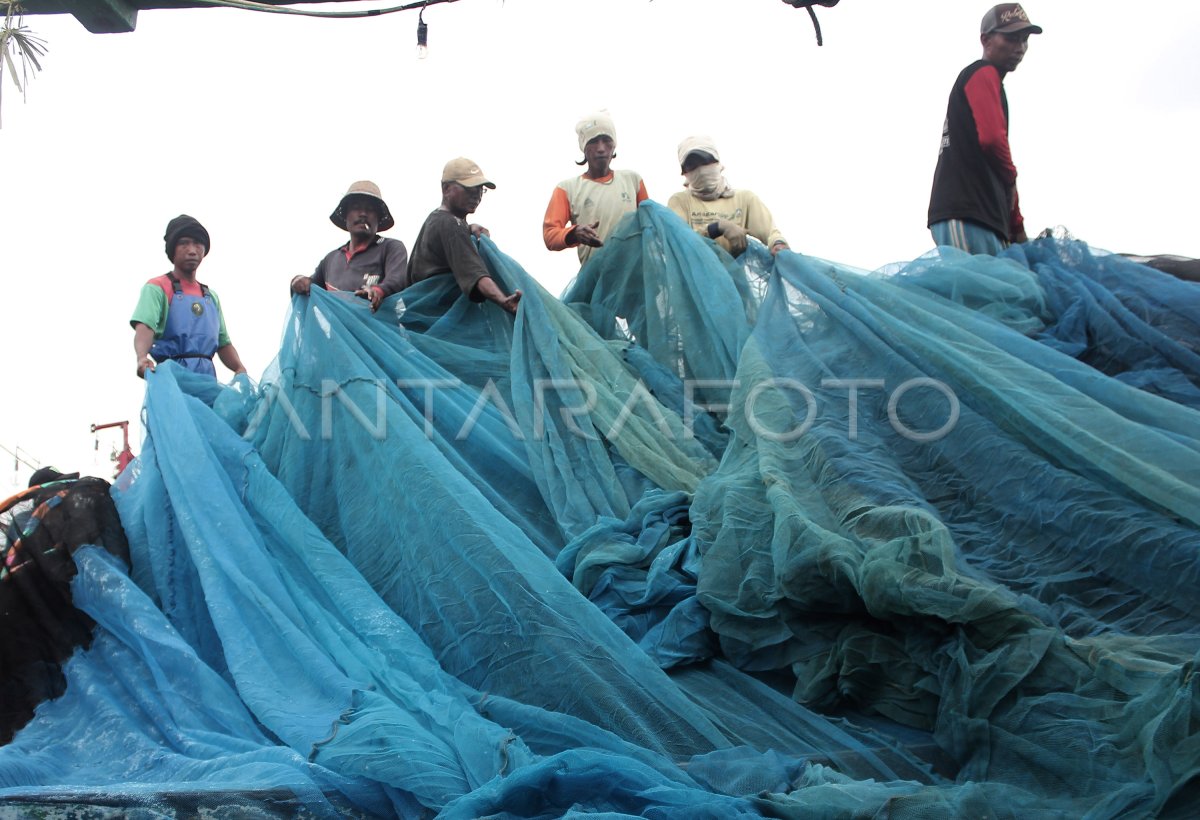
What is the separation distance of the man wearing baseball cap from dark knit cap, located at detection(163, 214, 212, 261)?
146 inches

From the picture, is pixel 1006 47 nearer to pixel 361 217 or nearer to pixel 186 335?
pixel 361 217

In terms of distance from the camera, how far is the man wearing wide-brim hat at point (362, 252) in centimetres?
567

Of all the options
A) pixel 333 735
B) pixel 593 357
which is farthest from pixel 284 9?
pixel 333 735

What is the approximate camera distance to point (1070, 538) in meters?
3.17

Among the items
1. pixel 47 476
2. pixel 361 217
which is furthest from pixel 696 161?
pixel 47 476

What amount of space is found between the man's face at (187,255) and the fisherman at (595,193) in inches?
69.6

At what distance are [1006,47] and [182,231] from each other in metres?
4.20

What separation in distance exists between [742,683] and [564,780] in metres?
0.93

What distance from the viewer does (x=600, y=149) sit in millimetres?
5926

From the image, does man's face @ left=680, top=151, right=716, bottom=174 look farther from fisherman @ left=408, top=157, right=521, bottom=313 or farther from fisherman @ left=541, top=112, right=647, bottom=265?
fisherman @ left=408, top=157, right=521, bottom=313

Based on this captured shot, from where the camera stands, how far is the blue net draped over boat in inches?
103

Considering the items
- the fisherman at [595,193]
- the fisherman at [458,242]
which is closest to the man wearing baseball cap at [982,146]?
the fisherman at [595,193]

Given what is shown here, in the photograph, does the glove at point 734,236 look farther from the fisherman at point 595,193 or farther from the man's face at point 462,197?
the man's face at point 462,197

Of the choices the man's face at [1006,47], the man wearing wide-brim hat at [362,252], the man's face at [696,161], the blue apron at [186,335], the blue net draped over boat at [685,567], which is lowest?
the blue net draped over boat at [685,567]
